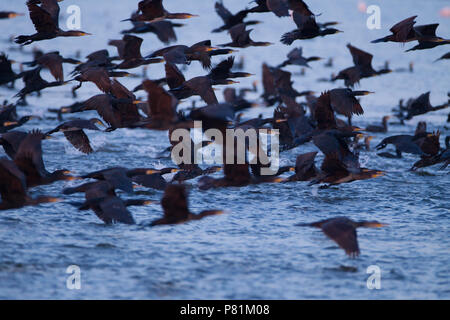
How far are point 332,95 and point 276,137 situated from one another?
1.54 meters

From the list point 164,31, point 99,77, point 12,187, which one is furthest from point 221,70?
point 12,187

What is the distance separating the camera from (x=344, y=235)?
776cm

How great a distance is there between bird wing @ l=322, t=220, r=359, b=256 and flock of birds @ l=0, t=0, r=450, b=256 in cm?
1

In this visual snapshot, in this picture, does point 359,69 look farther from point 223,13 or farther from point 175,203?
point 175,203

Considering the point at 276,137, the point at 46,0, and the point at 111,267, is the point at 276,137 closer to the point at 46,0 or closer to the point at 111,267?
the point at 46,0

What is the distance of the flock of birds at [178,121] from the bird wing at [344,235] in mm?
11

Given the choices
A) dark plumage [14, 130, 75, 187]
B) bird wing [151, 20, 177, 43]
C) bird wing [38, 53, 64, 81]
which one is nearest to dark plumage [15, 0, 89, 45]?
bird wing [38, 53, 64, 81]

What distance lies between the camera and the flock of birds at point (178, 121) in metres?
8.20

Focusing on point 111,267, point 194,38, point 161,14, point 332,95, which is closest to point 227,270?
point 111,267

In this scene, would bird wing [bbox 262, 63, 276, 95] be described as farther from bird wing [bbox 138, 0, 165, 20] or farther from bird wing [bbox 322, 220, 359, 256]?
bird wing [bbox 322, 220, 359, 256]

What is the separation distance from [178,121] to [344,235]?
224 cm

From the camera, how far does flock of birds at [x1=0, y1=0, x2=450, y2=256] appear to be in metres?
8.20

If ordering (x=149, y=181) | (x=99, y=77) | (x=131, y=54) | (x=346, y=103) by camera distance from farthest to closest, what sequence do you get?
(x=131, y=54) < (x=346, y=103) < (x=99, y=77) < (x=149, y=181)

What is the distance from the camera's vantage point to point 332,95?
11.4 m
